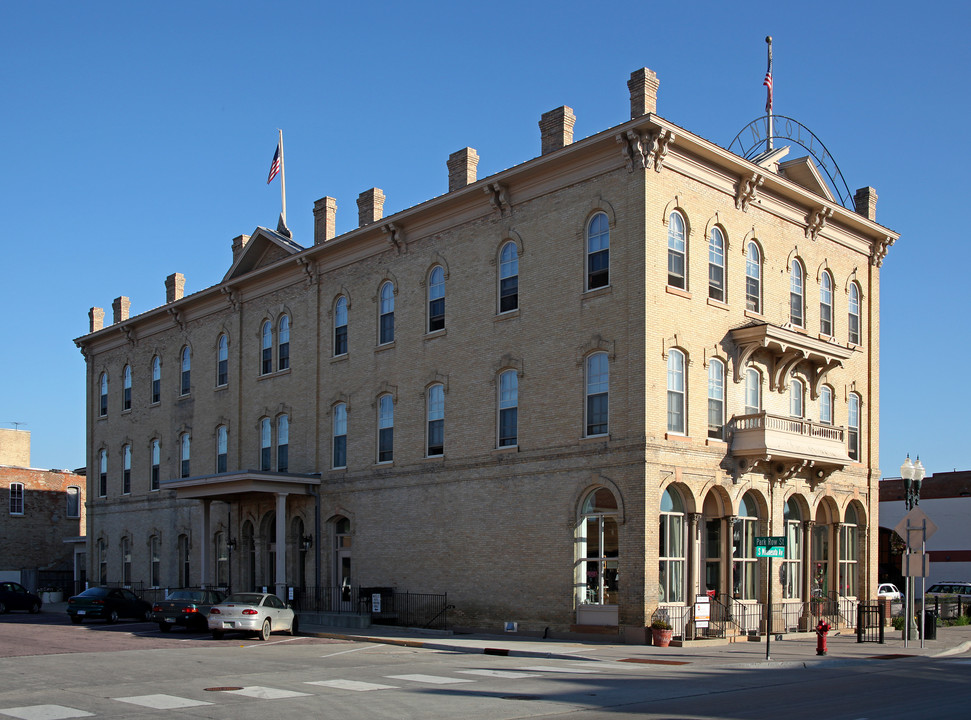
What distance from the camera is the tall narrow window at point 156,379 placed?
49094 millimetres

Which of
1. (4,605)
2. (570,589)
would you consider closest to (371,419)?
(570,589)

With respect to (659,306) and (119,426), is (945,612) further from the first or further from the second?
(119,426)

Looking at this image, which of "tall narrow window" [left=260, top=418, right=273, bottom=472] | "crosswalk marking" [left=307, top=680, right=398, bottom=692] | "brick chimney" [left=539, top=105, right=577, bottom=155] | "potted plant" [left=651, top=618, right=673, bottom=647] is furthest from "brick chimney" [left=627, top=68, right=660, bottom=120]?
"tall narrow window" [left=260, top=418, right=273, bottom=472]

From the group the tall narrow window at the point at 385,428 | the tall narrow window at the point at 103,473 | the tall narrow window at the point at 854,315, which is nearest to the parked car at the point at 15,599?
the tall narrow window at the point at 103,473

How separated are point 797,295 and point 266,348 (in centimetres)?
2084

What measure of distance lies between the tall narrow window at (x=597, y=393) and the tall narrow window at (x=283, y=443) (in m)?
15.8

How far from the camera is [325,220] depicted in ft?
131

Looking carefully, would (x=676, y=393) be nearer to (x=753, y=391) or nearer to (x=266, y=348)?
(x=753, y=391)

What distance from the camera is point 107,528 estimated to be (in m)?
52.0

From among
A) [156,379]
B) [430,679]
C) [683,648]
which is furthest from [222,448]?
[430,679]

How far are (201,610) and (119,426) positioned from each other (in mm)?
22234

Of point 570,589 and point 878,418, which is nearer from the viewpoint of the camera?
point 570,589

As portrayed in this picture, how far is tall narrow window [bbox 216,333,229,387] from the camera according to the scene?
44688 millimetres

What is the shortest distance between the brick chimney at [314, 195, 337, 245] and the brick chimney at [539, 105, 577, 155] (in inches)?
462
